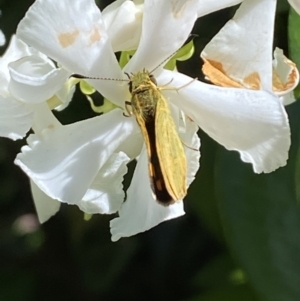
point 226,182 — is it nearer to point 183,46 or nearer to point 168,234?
point 183,46

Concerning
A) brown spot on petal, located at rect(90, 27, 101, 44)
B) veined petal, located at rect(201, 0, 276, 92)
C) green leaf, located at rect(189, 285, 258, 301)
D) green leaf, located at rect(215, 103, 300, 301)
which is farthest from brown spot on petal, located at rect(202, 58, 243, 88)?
green leaf, located at rect(189, 285, 258, 301)

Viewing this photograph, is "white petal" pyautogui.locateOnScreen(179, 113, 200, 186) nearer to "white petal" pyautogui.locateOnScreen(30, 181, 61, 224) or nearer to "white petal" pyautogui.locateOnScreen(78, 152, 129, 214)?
"white petal" pyautogui.locateOnScreen(78, 152, 129, 214)

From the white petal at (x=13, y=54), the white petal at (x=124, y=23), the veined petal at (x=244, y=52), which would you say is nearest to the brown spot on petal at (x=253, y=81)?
the veined petal at (x=244, y=52)

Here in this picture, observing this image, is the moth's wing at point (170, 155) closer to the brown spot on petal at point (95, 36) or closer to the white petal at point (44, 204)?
the brown spot on petal at point (95, 36)

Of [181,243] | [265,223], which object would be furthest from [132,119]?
[181,243]

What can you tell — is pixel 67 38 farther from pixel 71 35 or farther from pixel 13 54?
pixel 13 54
